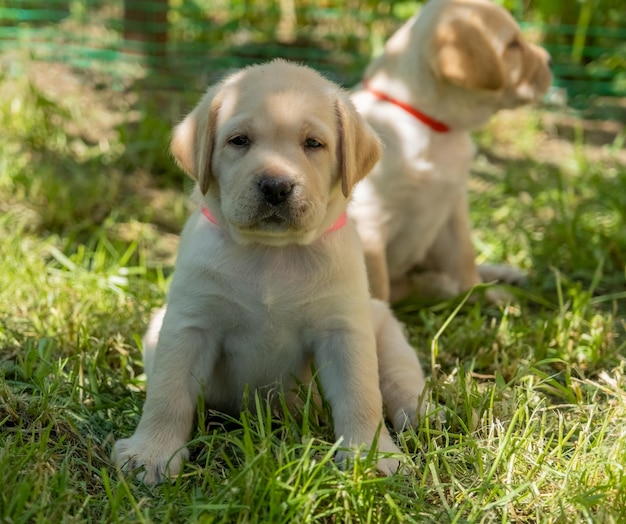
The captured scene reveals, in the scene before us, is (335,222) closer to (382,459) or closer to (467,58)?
(382,459)

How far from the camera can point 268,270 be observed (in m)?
3.04

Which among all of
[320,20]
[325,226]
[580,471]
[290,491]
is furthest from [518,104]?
[320,20]

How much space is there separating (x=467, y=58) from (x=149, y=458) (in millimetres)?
2541

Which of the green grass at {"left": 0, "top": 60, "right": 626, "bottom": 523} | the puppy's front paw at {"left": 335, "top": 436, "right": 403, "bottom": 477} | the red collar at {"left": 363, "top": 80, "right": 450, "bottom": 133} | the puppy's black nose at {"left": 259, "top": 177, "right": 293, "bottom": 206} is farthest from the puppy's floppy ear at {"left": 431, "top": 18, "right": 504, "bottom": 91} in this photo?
the puppy's front paw at {"left": 335, "top": 436, "right": 403, "bottom": 477}

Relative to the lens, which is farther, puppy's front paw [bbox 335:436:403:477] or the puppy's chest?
the puppy's chest

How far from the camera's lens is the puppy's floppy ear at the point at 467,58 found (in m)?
4.42

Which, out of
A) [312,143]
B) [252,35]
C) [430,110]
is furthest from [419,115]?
[252,35]

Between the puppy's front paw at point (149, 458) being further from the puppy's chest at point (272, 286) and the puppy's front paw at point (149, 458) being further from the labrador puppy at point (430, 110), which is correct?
the labrador puppy at point (430, 110)

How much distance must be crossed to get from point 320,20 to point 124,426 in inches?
262

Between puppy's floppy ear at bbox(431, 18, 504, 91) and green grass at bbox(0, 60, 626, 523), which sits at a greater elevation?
puppy's floppy ear at bbox(431, 18, 504, 91)

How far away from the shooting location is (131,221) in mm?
5328

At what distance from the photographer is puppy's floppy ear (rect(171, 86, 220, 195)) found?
302 cm

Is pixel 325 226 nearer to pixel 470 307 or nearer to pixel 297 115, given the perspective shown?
pixel 297 115

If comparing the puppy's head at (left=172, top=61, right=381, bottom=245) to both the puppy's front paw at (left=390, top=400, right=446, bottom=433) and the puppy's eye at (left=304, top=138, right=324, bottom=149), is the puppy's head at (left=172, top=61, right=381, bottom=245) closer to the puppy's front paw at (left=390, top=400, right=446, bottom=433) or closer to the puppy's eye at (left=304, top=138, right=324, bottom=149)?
the puppy's eye at (left=304, top=138, right=324, bottom=149)
